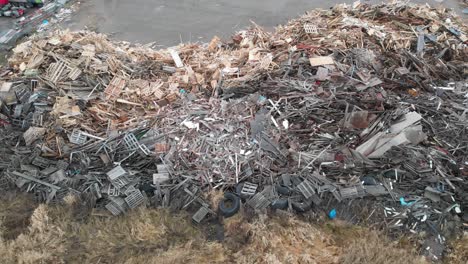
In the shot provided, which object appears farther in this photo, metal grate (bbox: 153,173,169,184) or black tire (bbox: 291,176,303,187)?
metal grate (bbox: 153,173,169,184)

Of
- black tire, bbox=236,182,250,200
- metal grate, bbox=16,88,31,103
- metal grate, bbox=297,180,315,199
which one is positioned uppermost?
metal grate, bbox=16,88,31,103

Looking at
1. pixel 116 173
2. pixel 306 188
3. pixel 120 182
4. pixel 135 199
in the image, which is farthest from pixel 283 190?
pixel 116 173

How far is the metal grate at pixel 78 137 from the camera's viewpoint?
841 centimetres

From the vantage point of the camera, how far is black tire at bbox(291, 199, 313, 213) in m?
7.36

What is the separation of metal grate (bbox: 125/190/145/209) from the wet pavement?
612 cm

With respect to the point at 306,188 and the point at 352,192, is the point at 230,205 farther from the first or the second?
the point at 352,192

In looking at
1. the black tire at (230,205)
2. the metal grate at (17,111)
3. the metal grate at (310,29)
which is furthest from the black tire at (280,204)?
the metal grate at (17,111)

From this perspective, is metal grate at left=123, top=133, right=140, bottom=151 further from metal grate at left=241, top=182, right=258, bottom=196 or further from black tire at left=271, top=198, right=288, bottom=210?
black tire at left=271, top=198, right=288, bottom=210

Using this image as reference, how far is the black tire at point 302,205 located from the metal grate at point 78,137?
476 cm

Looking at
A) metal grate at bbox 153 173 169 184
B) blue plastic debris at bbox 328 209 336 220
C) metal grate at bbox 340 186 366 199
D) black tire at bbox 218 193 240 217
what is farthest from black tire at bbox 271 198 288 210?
metal grate at bbox 153 173 169 184

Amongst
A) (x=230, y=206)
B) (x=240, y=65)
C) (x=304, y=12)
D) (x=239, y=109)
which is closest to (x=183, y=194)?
(x=230, y=206)

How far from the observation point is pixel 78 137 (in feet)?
27.7

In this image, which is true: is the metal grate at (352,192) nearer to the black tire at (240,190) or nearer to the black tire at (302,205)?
the black tire at (302,205)

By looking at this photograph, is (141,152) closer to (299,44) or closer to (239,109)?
(239,109)
